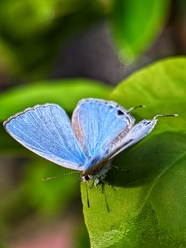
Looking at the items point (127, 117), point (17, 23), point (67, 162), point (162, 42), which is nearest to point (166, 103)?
point (127, 117)

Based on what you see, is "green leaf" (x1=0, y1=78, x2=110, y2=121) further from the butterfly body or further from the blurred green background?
the butterfly body

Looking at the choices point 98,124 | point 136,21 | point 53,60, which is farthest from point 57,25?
point 98,124

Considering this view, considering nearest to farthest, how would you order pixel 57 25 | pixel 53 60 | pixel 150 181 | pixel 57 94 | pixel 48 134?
pixel 150 181 < pixel 48 134 < pixel 57 94 < pixel 57 25 < pixel 53 60

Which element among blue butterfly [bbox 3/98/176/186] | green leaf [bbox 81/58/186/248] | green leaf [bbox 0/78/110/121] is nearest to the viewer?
green leaf [bbox 81/58/186/248]

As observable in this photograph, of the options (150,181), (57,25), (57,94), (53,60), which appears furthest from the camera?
(53,60)

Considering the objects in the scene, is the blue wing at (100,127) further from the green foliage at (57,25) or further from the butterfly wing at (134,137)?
the green foliage at (57,25)

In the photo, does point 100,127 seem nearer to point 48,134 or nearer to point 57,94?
point 48,134

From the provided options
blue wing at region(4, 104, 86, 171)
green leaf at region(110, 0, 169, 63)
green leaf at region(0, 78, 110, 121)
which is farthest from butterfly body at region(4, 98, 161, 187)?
green leaf at region(110, 0, 169, 63)

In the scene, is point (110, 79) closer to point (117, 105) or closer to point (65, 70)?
point (65, 70)
